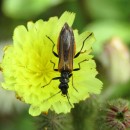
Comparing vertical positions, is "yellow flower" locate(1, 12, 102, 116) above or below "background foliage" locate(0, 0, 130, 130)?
below

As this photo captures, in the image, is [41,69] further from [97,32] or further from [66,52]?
[97,32]

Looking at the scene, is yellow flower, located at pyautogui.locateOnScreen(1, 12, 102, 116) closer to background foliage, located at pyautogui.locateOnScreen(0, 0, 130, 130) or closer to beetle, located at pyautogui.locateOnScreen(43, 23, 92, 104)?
beetle, located at pyautogui.locateOnScreen(43, 23, 92, 104)

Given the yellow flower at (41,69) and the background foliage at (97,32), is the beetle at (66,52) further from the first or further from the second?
the background foliage at (97,32)

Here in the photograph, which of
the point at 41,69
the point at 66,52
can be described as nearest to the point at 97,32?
the point at 41,69

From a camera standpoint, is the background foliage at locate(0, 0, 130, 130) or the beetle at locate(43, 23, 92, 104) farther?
the background foliage at locate(0, 0, 130, 130)

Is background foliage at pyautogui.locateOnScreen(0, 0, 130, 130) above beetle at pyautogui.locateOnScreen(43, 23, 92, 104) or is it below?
above

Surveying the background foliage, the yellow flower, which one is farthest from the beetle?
the background foliage
